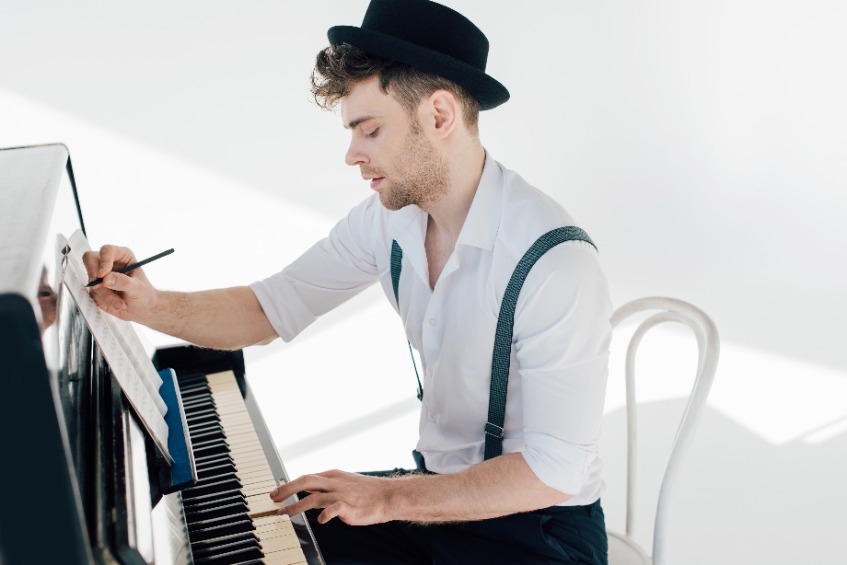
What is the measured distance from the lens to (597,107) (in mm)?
5340

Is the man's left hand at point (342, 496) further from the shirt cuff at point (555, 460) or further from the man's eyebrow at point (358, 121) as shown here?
the man's eyebrow at point (358, 121)

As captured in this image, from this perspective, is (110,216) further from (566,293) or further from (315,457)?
(566,293)

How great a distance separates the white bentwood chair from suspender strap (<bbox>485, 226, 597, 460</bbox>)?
0.24m

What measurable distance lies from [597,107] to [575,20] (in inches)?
20.1

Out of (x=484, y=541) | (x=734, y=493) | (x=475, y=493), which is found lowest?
(x=734, y=493)

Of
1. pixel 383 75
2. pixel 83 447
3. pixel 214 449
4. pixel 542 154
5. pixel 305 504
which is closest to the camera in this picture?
pixel 83 447

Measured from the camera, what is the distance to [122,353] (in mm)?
1273

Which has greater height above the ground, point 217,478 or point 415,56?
point 415,56

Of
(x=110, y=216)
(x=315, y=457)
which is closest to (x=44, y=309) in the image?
(x=315, y=457)

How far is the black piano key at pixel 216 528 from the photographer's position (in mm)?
1272

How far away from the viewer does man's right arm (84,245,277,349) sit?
145 centimetres

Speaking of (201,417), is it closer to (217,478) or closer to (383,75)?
(217,478)

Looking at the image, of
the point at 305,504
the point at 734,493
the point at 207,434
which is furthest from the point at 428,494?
the point at 734,493

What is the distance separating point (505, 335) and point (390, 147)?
413 mm
